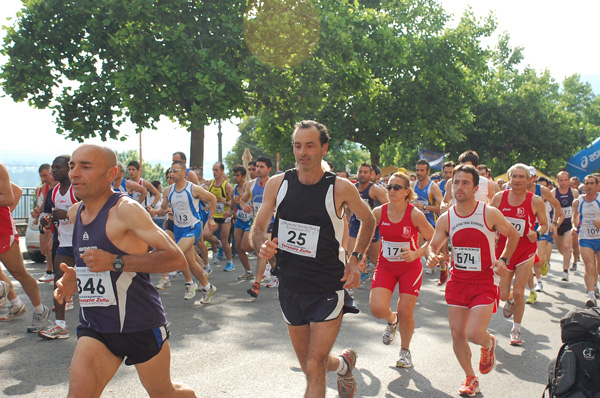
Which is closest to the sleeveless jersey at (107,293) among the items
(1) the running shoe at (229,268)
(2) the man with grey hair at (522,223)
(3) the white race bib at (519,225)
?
(2) the man with grey hair at (522,223)

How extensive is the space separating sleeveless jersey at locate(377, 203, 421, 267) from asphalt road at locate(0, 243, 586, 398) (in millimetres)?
996

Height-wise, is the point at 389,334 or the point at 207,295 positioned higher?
the point at 389,334

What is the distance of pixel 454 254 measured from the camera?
18.1 feet

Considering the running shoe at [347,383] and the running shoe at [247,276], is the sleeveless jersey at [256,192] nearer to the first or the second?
the running shoe at [247,276]

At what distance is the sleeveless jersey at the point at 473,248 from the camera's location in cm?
533

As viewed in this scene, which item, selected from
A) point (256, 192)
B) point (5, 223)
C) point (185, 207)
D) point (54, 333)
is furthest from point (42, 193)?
point (54, 333)

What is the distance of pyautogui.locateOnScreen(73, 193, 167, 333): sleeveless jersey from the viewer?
3254 millimetres

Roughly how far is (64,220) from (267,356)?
10.5 ft

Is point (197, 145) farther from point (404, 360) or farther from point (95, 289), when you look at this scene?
point (95, 289)

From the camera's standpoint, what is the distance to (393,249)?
6.06 meters

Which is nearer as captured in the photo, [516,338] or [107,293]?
[107,293]

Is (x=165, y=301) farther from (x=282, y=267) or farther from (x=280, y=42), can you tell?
(x=280, y=42)

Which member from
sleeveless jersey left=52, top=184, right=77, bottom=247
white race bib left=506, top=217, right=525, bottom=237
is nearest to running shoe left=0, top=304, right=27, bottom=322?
sleeveless jersey left=52, top=184, right=77, bottom=247

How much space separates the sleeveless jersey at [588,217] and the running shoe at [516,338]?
150 inches
